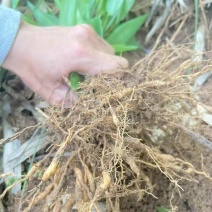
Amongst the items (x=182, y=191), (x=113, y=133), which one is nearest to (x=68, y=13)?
(x=113, y=133)

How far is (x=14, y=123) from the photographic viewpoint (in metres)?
1.30

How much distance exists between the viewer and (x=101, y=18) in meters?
1.33

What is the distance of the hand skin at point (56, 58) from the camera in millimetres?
1017

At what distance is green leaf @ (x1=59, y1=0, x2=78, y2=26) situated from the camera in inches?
49.3

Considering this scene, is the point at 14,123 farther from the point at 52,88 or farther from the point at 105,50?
the point at 105,50

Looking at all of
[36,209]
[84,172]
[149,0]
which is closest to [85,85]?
[84,172]

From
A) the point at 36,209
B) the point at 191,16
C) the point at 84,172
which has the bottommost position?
the point at 36,209

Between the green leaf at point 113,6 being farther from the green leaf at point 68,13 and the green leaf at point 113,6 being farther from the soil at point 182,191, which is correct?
the soil at point 182,191

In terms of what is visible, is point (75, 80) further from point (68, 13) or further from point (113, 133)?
point (68, 13)

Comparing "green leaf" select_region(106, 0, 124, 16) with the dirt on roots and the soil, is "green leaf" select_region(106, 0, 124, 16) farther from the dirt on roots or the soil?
the soil

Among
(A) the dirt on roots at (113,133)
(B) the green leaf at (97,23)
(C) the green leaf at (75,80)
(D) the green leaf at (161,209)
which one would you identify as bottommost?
(D) the green leaf at (161,209)

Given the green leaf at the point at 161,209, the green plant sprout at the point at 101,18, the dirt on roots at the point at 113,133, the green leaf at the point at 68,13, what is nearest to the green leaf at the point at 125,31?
the green plant sprout at the point at 101,18

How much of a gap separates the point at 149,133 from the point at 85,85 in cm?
22

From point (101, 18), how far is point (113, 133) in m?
0.48
